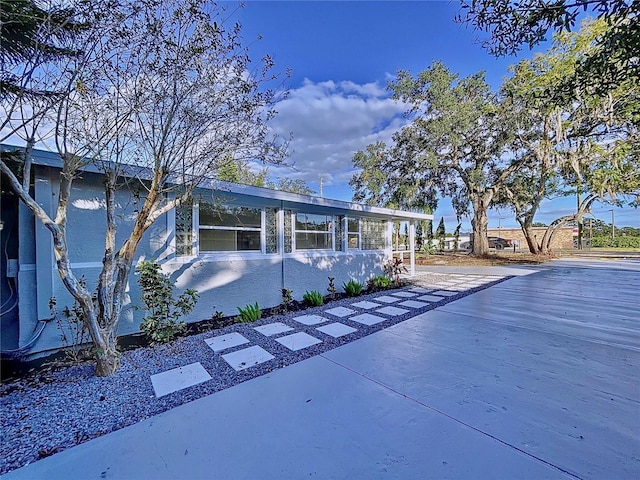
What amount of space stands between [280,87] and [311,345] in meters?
3.61

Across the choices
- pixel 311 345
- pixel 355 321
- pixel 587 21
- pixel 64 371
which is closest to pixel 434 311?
pixel 355 321

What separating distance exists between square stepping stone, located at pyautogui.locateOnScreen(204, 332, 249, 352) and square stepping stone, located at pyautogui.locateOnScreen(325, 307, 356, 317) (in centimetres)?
188

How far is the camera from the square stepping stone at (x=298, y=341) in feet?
12.5

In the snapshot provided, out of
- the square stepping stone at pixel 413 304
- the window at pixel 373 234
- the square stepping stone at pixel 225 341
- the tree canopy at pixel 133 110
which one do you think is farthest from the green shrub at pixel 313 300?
the tree canopy at pixel 133 110

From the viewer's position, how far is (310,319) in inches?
200

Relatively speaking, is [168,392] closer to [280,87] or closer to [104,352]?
[104,352]

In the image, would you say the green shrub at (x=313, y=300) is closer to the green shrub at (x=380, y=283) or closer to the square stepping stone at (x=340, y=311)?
the square stepping stone at (x=340, y=311)

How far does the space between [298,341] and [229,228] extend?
284 cm

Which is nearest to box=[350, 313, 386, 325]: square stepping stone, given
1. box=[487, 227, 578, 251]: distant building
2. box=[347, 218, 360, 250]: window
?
box=[347, 218, 360, 250]: window

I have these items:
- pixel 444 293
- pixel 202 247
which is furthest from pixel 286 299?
pixel 444 293

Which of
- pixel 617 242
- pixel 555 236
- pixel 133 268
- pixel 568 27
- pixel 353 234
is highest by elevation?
pixel 568 27

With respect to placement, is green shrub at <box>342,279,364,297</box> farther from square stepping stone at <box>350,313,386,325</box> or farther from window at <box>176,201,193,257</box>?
window at <box>176,201,193,257</box>

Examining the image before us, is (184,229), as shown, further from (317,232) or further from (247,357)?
(317,232)

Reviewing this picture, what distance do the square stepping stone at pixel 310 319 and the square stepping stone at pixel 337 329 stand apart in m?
0.28
